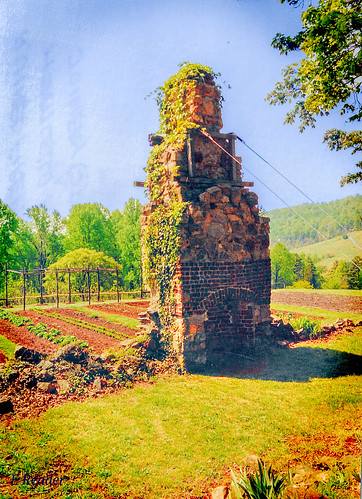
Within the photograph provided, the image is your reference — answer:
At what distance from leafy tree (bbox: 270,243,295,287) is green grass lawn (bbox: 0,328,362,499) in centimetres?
197

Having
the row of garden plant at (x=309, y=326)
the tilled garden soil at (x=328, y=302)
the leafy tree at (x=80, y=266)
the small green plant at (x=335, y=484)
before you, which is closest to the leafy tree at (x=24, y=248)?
the leafy tree at (x=80, y=266)

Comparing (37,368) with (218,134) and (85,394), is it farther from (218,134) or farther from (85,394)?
(218,134)

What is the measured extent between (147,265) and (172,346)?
2.01 metres

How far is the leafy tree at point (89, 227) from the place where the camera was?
16.4 feet

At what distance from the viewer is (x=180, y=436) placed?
3.98 meters

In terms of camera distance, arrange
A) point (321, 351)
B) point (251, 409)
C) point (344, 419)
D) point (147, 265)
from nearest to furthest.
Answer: point (344, 419) < point (251, 409) < point (321, 351) < point (147, 265)

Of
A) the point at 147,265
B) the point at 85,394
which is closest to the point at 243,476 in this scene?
the point at 85,394

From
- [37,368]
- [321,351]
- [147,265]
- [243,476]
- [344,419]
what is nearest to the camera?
[243,476]

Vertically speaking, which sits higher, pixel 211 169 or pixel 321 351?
pixel 211 169

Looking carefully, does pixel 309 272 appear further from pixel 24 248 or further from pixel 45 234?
pixel 24 248

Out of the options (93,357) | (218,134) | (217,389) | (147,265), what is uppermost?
(218,134)

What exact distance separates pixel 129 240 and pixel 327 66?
5.19 metres

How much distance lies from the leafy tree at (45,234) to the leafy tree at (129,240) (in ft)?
5.30

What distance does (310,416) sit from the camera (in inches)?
162
